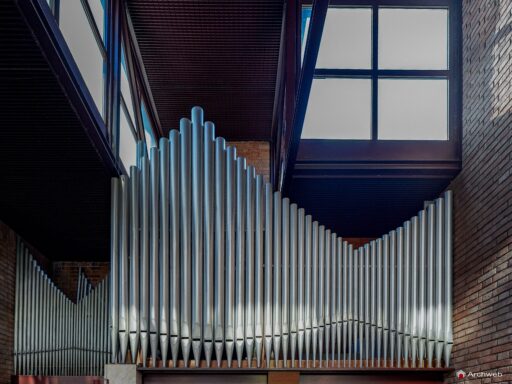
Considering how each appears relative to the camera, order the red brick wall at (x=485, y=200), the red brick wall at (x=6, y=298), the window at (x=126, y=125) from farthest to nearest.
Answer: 1. the window at (x=126, y=125)
2. the red brick wall at (x=6, y=298)
3. the red brick wall at (x=485, y=200)

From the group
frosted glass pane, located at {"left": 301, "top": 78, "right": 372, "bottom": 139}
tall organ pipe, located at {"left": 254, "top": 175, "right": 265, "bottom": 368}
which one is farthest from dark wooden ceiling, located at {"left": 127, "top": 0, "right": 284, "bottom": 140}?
tall organ pipe, located at {"left": 254, "top": 175, "right": 265, "bottom": 368}

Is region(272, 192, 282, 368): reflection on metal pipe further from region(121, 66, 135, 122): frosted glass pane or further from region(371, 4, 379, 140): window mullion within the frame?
region(121, 66, 135, 122): frosted glass pane

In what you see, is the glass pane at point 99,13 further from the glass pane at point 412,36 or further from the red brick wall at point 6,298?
the glass pane at point 412,36

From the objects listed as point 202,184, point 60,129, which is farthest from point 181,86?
point 60,129

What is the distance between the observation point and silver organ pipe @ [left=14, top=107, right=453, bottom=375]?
7285mm

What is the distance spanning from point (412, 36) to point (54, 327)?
16.7 ft

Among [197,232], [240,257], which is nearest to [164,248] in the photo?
[197,232]

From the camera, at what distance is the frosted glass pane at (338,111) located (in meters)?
7.66

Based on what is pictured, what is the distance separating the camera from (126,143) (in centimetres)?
841

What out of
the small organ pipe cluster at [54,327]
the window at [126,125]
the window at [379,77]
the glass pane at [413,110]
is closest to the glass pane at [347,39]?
the window at [379,77]

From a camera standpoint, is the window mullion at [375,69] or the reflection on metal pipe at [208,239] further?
the window mullion at [375,69]

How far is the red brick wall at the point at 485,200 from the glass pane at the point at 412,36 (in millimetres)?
347

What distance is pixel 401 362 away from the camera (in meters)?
7.55

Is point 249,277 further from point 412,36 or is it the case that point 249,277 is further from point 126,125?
point 412,36
